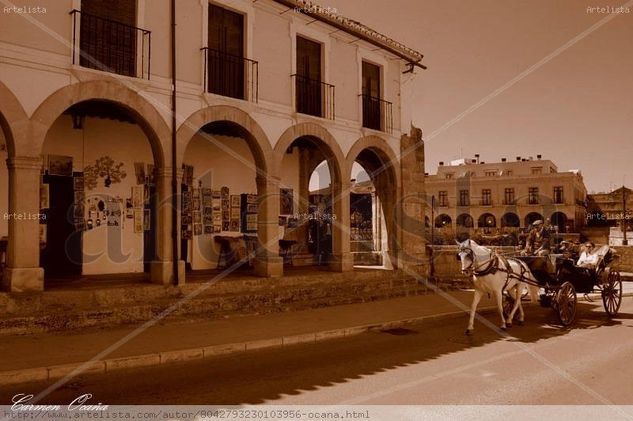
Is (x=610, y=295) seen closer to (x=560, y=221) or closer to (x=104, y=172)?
(x=104, y=172)

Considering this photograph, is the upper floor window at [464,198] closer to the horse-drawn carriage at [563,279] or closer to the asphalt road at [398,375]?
the horse-drawn carriage at [563,279]

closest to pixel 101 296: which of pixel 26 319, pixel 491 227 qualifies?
pixel 26 319

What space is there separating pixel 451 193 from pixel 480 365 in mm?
58886

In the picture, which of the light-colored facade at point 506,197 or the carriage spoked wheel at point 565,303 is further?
the light-colored facade at point 506,197

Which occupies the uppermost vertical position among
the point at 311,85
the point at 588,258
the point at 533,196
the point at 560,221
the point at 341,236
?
the point at 533,196

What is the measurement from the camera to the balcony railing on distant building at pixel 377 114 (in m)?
15.6

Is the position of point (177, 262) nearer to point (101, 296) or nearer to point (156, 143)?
point (101, 296)

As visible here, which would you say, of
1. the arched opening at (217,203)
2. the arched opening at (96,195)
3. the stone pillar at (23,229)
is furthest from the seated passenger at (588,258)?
the stone pillar at (23,229)

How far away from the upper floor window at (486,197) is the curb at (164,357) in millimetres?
55346

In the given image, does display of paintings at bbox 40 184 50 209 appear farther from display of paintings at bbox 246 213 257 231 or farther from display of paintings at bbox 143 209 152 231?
display of paintings at bbox 246 213 257 231

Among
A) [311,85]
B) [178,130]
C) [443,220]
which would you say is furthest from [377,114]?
[443,220]

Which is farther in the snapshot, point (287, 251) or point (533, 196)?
point (533, 196)

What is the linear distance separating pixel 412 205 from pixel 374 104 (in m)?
3.34

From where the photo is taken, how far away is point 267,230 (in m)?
12.3
